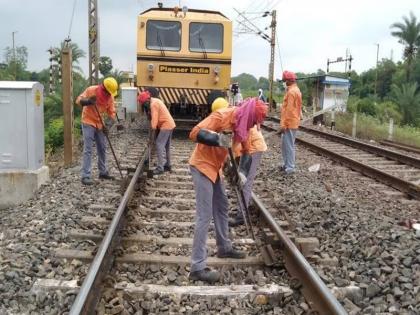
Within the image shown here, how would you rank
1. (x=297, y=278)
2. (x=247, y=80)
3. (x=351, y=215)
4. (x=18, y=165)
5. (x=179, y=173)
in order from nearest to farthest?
(x=297, y=278) < (x=351, y=215) < (x=18, y=165) < (x=179, y=173) < (x=247, y=80)

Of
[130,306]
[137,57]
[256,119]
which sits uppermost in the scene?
[137,57]

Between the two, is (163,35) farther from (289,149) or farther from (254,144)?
(254,144)

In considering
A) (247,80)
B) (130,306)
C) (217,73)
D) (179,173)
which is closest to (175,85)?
(217,73)

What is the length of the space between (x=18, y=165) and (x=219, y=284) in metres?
4.62

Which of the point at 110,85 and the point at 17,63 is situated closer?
the point at 110,85

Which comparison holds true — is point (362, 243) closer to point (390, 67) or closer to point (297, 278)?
point (297, 278)

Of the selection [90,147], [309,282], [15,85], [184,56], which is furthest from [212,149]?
[184,56]

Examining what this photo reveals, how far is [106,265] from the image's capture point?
169 inches

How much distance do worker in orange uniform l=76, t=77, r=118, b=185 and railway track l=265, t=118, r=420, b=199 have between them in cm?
470

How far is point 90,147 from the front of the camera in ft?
26.5

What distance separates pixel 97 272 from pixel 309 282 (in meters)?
1.65

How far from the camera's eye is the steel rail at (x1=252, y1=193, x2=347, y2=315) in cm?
354

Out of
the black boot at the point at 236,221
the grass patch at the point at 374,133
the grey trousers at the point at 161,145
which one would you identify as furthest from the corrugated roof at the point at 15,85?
the grass patch at the point at 374,133

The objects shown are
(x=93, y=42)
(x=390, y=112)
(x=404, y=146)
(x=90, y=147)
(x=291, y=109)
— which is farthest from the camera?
(x=390, y=112)
